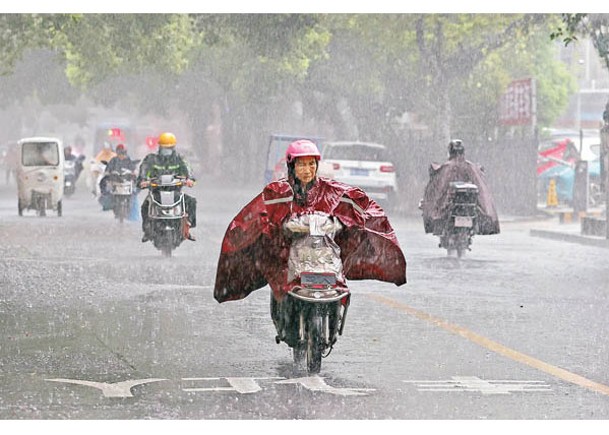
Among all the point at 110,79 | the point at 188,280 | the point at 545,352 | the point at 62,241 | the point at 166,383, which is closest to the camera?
the point at 166,383

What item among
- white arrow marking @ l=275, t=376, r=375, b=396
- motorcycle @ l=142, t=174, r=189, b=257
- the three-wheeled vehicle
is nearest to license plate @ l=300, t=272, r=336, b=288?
white arrow marking @ l=275, t=376, r=375, b=396

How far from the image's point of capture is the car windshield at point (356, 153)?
34.8 meters

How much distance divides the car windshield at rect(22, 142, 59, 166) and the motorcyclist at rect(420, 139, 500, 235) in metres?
13.2

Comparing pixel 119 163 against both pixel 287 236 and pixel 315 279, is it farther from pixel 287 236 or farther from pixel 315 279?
pixel 315 279

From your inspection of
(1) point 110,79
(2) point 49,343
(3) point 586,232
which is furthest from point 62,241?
(1) point 110,79

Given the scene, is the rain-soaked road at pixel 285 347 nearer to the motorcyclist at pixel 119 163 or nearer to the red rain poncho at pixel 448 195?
the red rain poncho at pixel 448 195

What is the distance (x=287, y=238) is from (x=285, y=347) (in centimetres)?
178

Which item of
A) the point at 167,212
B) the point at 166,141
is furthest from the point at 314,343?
Result: the point at 166,141

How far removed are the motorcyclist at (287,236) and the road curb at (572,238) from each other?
1464cm

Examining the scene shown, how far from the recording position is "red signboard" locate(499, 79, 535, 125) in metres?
34.8

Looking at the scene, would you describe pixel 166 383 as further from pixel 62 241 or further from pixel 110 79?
pixel 110 79

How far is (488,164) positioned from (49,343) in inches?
1077

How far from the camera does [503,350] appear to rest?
1091 cm

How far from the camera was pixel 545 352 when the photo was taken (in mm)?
10859
